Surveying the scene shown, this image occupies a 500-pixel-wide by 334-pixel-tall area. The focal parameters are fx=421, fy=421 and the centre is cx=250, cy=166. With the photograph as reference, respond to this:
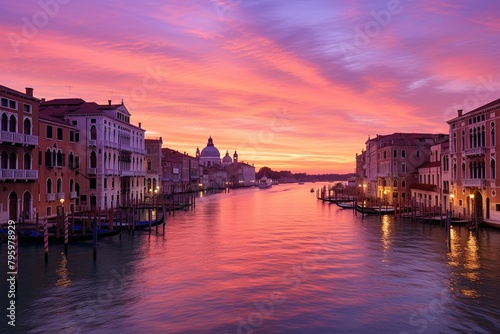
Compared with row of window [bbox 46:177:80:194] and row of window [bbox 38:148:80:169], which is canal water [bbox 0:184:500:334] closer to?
row of window [bbox 46:177:80:194]

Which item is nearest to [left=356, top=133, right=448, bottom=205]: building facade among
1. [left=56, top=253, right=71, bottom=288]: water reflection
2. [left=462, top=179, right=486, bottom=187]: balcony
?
[left=462, top=179, right=486, bottom=187]: balcony

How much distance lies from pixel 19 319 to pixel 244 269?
1025 cm

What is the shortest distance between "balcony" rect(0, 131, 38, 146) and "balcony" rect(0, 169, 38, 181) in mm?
1970

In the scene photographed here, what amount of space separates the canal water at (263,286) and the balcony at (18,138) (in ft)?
24.7

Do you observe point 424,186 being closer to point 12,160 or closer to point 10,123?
point 12,160

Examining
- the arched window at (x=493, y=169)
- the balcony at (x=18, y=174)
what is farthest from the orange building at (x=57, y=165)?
the arched window at (x=493, y=169)

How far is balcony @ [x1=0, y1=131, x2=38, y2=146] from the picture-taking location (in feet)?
91.8

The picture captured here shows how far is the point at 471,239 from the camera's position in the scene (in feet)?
97.2

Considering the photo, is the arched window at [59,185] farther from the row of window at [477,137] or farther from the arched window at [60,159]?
the row of window at [477,137]

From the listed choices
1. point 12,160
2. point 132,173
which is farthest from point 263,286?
point 132,173

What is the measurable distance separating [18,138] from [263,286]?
21.4 m

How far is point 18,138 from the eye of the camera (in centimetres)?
2942

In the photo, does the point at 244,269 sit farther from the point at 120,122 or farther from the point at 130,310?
Answer: the point at 120,122

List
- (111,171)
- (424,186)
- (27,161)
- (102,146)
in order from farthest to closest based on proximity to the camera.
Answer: (424,186) → (111,171) → (102,146) → (27,161)
